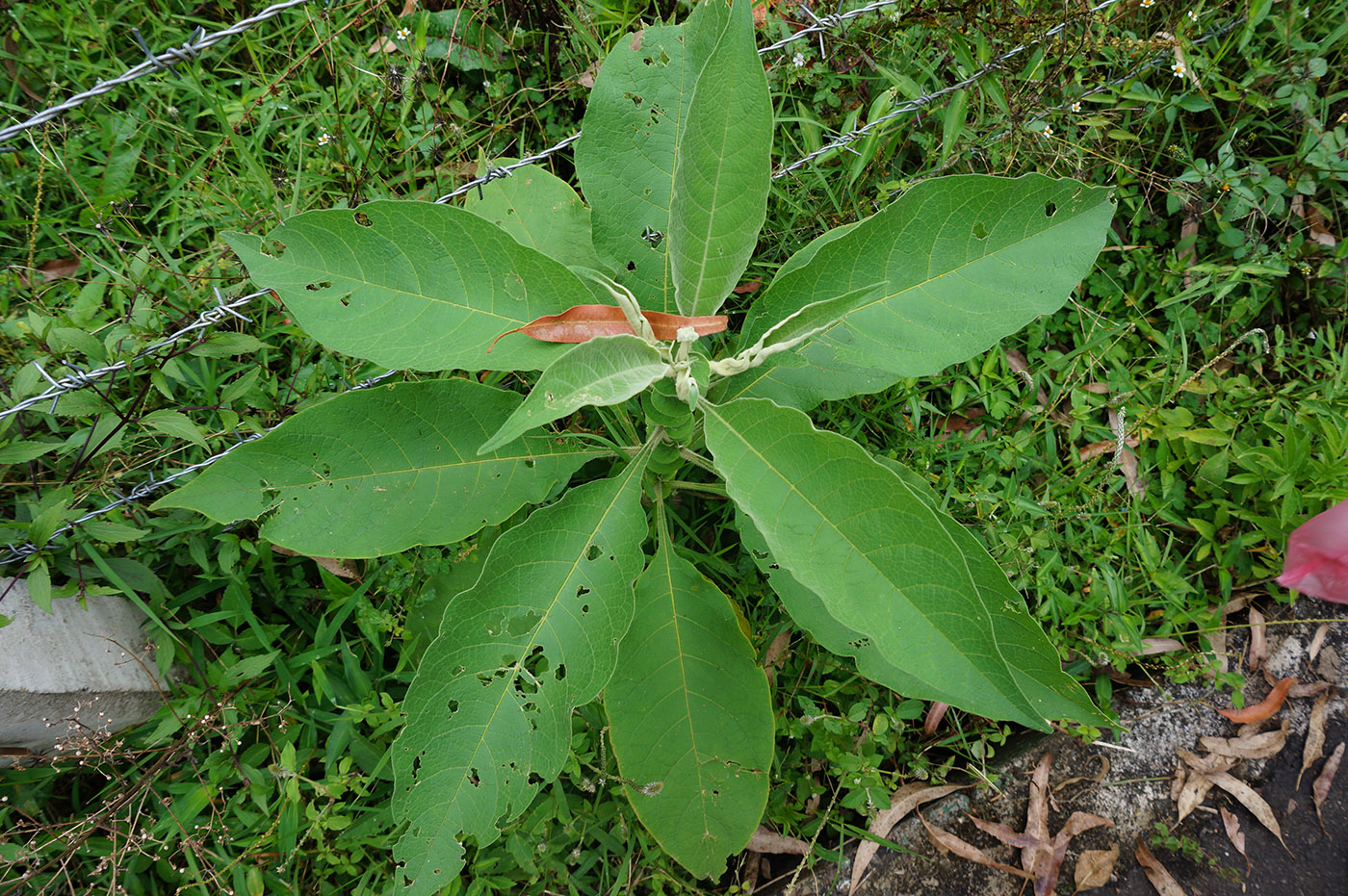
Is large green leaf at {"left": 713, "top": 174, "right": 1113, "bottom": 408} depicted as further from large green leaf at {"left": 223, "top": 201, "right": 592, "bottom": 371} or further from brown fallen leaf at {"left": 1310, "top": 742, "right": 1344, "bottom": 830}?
brown fallen leaf at {"left": 1310, "top": 742, "right": 1344, "bottom": 830}

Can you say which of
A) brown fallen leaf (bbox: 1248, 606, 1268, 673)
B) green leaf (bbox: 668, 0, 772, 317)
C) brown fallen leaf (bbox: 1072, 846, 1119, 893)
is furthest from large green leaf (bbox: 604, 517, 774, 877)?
brown fallen leaf (bbox: 1248, 606, 1268, 673)

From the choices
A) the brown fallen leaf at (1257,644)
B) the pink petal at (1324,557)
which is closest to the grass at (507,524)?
the brown fallen leaf at (1257,644)

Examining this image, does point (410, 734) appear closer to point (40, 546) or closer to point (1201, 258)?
point (40, 546)

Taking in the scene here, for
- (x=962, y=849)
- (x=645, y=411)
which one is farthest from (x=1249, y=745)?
(x=645, y=411)

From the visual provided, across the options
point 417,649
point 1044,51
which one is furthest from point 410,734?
point 1044,51

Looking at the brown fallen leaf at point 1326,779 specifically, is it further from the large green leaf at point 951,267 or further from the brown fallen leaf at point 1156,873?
the large green leaf at point 951,267
